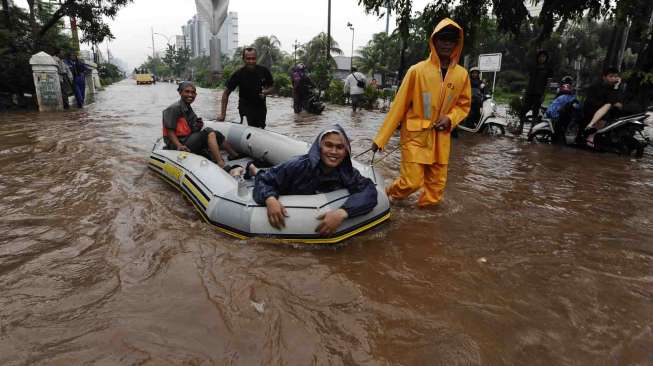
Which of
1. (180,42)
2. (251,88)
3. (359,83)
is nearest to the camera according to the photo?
(251,88)

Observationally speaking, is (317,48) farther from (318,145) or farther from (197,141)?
(318,145)

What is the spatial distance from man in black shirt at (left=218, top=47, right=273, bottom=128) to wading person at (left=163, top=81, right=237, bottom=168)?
59 centimetres

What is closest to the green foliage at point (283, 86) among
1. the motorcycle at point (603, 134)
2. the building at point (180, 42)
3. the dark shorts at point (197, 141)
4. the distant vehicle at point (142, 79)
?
the motorcycle at point (603, 134)

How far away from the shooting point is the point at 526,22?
8484mm

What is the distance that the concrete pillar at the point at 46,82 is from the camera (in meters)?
10.6

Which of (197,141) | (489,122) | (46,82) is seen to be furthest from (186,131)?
(46,82)

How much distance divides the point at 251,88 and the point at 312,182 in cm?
282

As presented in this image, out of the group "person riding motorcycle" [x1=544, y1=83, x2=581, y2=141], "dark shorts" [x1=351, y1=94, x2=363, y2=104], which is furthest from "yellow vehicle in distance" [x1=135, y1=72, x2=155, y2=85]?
"person riding motorcycle" [x1=544, y1=83, x2=581, y2=141]

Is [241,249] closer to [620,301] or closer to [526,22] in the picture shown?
[620,301]

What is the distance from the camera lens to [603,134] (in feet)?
23.3

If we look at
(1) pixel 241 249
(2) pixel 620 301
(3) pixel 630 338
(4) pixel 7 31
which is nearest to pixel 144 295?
(1) pixel 241 249

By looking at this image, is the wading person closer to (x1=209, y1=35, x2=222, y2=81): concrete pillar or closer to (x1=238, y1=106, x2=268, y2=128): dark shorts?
(x1=238, y1=106, x2=268, y2=128): dark shorts

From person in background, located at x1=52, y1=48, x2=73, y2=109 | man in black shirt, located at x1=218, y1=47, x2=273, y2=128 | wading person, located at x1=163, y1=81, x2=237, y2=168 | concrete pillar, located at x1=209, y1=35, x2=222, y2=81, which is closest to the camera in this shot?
wading person, located at x1=163, y1=81, x2=237, y2=168

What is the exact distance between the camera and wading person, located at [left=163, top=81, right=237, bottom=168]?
4.63m
